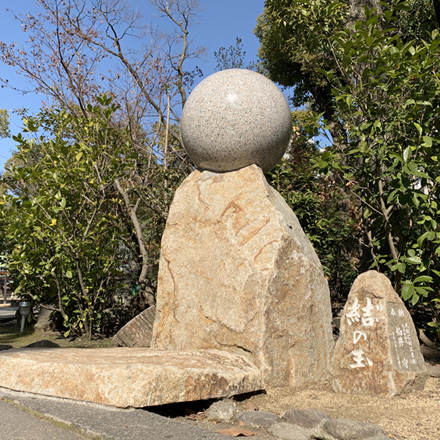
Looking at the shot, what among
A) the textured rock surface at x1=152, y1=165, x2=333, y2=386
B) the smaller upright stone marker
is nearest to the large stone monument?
the textured rock surface at x1=152, y1=165, x2=333, y2=386

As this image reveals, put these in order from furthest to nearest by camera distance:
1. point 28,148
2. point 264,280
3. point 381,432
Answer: point 28,148
point 264,280
point 381,432

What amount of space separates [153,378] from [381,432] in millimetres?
1516

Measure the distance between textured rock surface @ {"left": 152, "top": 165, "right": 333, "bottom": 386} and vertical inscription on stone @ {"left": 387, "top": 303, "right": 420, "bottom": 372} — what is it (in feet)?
2.19

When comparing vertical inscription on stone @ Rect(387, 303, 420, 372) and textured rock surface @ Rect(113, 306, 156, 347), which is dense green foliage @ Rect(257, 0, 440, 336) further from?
textured rock surface @ Rect(113, 306, 156, 347)

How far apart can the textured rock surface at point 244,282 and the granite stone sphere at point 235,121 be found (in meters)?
0.20

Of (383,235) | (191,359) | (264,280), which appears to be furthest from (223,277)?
(383,235)

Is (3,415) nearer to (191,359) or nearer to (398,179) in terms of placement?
(191,359)

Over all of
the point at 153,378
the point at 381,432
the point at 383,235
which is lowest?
the point at 381,432

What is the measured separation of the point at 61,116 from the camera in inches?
295

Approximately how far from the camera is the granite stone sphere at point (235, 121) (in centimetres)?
456

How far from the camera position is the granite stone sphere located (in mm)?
4559

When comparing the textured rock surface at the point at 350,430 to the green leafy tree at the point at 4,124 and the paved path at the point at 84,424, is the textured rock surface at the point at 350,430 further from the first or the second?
the green leafy tree at the point at 4,124

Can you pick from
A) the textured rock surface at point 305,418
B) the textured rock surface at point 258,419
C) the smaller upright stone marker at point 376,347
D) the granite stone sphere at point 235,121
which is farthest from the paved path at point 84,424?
the granite stone sphere at point 235,121

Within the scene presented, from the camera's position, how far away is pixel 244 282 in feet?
13.7
